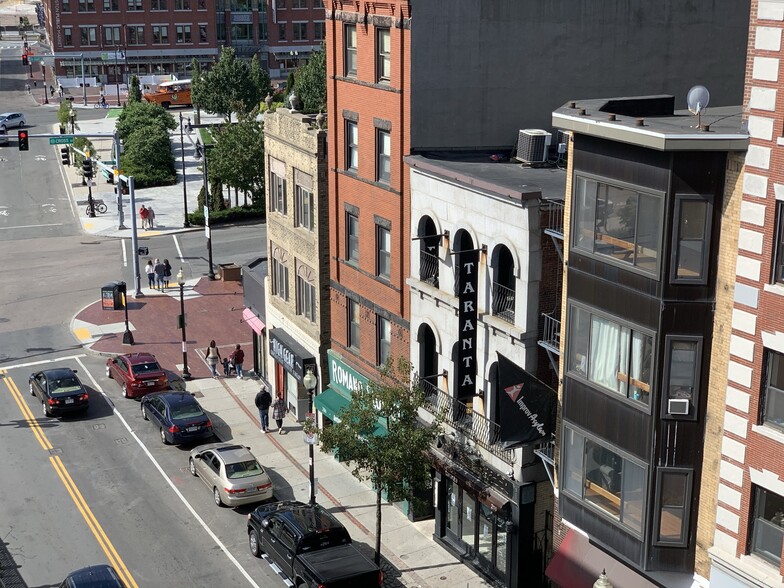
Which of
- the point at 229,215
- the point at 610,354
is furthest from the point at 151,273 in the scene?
the point at 610,354

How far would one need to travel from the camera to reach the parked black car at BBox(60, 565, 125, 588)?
26781 mm

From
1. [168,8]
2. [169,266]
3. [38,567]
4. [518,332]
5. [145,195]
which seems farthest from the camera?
[168,8]

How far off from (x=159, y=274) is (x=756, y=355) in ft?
147

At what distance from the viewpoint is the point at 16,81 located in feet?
493

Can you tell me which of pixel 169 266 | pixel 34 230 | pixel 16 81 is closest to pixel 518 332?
pixel 169 266

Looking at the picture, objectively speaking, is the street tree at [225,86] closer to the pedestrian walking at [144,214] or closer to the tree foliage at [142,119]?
the tree foliage at [142,119]

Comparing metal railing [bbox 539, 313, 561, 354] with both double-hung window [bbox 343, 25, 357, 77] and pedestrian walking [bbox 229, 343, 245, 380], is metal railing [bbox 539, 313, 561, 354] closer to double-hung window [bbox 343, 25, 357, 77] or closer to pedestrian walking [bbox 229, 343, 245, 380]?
double-hung window [bbox 343, 25, 357, 77]

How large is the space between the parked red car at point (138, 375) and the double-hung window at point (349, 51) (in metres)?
16.9

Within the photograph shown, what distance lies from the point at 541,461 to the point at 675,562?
18.7 feet

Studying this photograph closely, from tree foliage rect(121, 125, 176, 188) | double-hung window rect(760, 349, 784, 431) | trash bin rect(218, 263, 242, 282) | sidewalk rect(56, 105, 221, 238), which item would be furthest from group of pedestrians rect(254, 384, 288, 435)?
tree foliage rect(121, 125, 176, 188)

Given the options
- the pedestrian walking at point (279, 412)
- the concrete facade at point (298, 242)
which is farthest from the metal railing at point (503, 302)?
the pedestrian walking at point (279, 412)

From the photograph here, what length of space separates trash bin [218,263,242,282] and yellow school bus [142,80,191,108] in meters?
61.7

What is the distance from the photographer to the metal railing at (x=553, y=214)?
2623 centimetres

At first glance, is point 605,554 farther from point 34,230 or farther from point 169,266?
point 34,230
